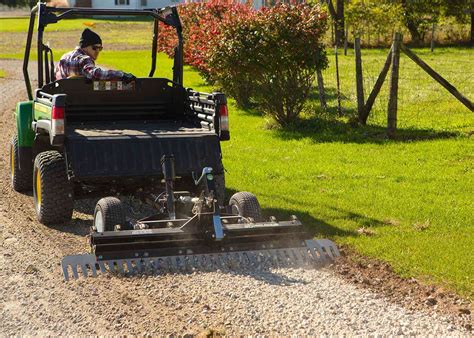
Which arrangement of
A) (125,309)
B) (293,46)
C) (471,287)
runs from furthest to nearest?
(293,46)
(471,287)
(125,309)

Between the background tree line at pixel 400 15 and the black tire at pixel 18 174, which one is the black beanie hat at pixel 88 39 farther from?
the background tree line at pixel 400 15

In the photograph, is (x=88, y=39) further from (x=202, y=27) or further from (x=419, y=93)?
(x=419, y=93)

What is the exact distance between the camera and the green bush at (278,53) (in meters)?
15.0

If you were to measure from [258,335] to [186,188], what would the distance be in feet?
11.3

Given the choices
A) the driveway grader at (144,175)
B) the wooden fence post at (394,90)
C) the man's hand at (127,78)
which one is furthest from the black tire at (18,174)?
the wooden fence post at (394,90)

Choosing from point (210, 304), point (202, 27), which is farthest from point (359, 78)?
point (210, 304)

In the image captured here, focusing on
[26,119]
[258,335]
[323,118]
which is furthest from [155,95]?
[323,118]

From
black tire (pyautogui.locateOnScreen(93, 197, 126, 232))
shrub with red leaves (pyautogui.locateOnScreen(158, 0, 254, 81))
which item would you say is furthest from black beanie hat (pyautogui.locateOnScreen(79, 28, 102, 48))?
shrub with red leaves (pyautogui.locateOnScreen(158, 0, 254, 81))

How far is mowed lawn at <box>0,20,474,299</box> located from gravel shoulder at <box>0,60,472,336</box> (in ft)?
2.34

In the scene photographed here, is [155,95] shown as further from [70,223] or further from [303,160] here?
[303,160]

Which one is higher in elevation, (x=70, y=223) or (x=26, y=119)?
(x=26, y=119)

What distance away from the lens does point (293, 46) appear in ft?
48.7

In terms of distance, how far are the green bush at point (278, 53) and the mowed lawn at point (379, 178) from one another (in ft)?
1.98

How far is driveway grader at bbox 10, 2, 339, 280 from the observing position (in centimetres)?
718
